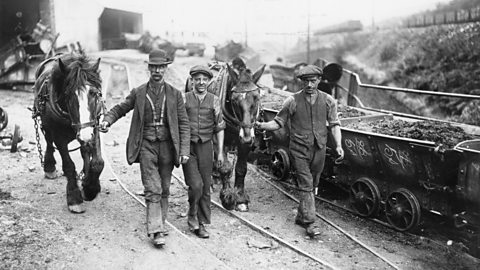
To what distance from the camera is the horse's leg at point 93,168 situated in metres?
6.33

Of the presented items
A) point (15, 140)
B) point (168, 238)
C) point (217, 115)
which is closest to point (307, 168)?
point (217, 115)

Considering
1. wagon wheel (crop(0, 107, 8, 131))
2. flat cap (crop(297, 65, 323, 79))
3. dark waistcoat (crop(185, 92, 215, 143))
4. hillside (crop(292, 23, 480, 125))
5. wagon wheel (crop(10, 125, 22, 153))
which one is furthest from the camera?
hillside (crop(292, 23, 480, 125))

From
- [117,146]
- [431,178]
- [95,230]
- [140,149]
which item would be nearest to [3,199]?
[95,230]

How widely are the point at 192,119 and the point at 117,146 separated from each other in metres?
5.13

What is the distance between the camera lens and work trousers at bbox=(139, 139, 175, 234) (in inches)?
217

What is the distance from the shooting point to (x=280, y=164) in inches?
361

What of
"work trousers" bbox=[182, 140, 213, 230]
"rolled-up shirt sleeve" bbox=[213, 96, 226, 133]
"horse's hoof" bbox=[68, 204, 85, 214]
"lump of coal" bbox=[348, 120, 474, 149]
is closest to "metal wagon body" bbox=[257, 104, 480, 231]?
"lump of coal" bbox=[348, 120, 474, 149]

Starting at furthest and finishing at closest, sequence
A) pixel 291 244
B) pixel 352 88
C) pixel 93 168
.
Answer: pixel 352 88 → pixel 93 168 → pixel 291 244

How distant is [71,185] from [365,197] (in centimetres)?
443

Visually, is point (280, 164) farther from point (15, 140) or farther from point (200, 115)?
point (15, 140)

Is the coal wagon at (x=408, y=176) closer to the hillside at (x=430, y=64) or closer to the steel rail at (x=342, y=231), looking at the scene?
the steel rail at (x=342, y=231)

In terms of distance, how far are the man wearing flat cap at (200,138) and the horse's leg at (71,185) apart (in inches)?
66.8

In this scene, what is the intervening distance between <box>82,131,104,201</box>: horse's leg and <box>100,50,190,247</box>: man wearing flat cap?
92 cm

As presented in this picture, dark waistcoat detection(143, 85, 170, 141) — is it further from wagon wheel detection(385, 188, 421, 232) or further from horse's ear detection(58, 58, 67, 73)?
wagon wheel detection(385, 188, 421, 232)
